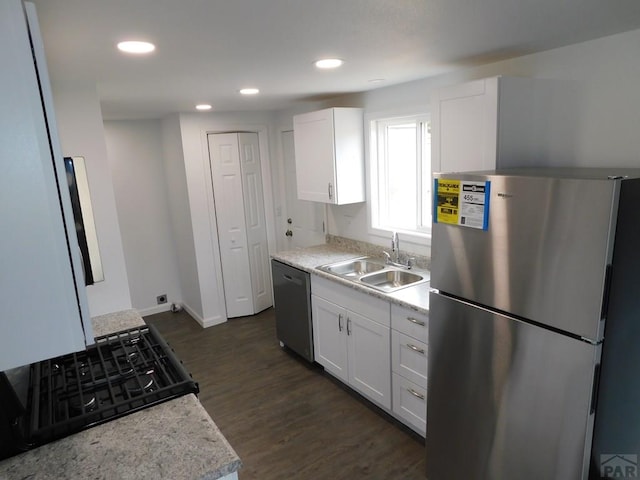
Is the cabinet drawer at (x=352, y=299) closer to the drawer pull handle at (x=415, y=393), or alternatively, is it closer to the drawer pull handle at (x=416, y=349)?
the drawer pull handle at (x=416, y=349)

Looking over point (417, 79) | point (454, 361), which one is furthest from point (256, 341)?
point (417, 79)

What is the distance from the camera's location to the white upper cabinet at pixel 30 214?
2.43 ft

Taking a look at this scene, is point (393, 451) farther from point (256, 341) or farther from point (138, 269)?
point (138, 269)

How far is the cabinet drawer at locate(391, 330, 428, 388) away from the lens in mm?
2396

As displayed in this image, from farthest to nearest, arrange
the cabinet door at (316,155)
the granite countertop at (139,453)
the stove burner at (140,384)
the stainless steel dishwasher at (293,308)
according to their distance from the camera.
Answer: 1. the stainless steel dishwasher at (293,308)
2. the cabinet door at (316,155)
3. the stove burner at (140,384)
4. the granite countertop at (139,453)

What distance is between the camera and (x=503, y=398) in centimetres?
174

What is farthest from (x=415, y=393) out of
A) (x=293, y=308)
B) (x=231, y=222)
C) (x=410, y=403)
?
(x=231, y=222)

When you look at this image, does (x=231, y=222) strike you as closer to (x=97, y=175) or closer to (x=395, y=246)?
(x=395, y=246)

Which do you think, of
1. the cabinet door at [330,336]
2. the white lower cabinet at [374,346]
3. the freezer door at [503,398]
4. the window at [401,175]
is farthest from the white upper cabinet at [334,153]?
the freezer door at [503,398]

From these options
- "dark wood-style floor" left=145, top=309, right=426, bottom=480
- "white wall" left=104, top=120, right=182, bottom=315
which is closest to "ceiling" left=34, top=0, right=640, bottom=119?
"white wall" left=104, top=120, right=182, bottom=315

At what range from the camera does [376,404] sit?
2.92 meters

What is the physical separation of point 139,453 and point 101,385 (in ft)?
1.40

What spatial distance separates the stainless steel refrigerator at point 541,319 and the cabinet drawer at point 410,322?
0.36 m

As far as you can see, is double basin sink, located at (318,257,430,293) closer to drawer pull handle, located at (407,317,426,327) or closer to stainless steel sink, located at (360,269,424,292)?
stainless steel sink, located at (360,269,424,292)
